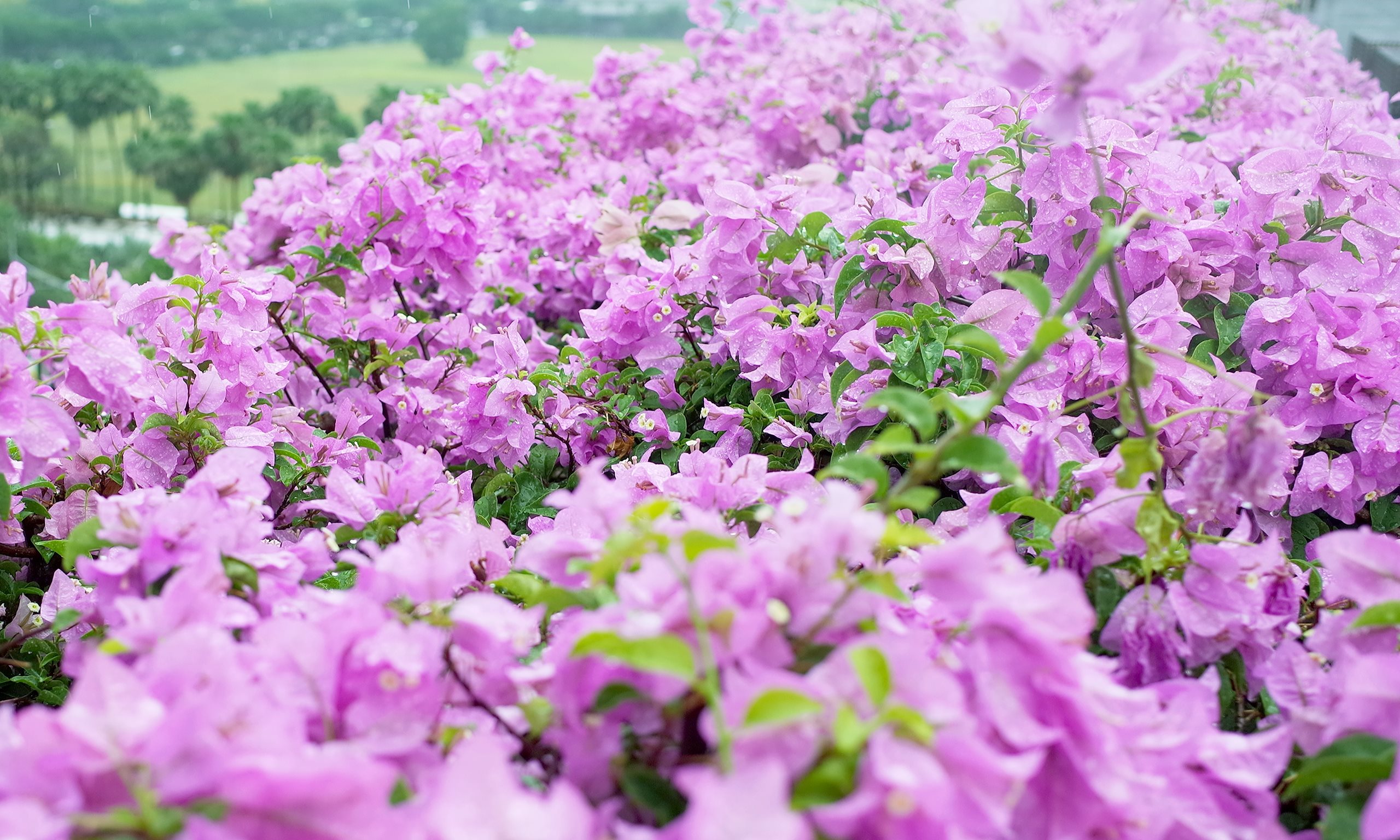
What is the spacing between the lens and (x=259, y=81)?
4.17 meters

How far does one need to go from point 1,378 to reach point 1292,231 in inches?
47.5

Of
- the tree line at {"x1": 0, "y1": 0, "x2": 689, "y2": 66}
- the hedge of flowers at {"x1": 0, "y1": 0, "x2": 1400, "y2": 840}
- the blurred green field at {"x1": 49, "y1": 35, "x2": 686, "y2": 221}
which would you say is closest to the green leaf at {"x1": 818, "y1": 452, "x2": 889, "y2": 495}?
the hedge of flowers at {"x1": 0, "y1": 0, "x2": 1400, "y2": 840}

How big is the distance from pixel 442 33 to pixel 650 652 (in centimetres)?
382

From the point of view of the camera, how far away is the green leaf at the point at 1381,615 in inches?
22.9

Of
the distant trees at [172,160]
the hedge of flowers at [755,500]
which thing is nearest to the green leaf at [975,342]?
the hedge of flowers at [755,500]

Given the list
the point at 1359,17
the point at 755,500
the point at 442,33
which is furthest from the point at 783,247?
the point at 1359,17

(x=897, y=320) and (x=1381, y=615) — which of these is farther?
(x=897, y=320)

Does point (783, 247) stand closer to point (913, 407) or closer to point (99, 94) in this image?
point (913, 407)

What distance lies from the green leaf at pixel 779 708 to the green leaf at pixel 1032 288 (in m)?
0.25

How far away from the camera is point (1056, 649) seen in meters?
0.49

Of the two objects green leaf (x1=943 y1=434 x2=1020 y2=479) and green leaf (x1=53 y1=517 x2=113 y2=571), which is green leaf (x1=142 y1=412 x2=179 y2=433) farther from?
green leaf (x1=943 y1=434 x2=1020 y2=479)

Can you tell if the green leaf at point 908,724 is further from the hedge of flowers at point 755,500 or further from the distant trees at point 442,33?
the distant trees at point 442,33

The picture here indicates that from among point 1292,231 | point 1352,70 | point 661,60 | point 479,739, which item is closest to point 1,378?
point 479,739

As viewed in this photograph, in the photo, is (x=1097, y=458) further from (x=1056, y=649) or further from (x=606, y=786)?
(x=606, y=786)
